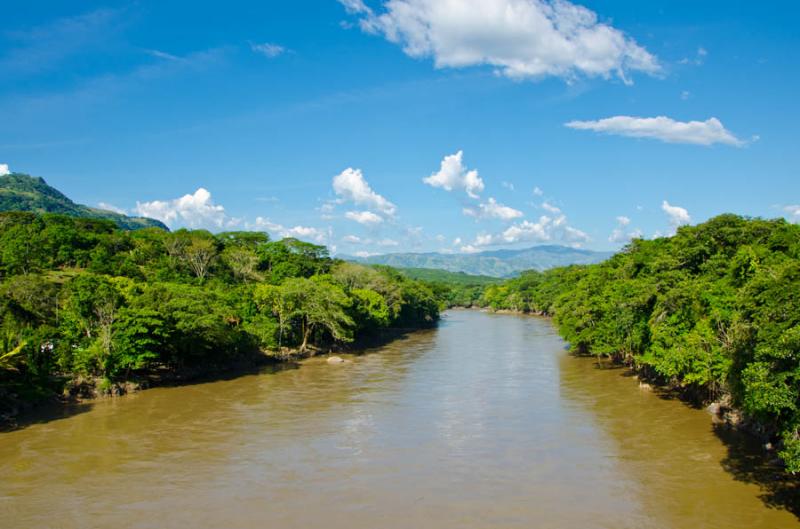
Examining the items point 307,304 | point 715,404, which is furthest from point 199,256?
point 715,404

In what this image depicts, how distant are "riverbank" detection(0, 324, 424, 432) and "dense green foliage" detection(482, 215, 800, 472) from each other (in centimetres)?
2547

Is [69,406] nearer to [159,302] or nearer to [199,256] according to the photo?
[159,302]

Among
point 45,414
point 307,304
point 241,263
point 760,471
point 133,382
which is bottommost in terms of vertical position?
point 45,414

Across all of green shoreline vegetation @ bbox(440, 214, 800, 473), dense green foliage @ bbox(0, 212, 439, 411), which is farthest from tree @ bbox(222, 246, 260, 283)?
green shoreline vegetation @ bbox(440, 214, 800, 473)

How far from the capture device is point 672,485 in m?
20.0

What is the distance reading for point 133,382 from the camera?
3500cm

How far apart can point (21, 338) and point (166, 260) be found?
39380 mm

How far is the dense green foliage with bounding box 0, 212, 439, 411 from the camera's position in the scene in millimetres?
32188

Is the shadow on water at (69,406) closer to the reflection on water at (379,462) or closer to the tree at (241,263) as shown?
the reflection on water at (379,462)

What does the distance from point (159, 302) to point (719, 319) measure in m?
33.5

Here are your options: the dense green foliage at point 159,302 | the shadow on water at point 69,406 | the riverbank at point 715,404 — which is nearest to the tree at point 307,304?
the dense green foliage at point 159,302

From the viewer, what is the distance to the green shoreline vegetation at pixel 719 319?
16.2m

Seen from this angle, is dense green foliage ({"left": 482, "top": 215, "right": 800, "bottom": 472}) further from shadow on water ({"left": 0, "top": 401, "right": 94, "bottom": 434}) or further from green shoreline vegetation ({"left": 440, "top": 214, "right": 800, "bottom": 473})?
shadow on water ({"left": 0, "top": 401, "right": 94, "bottom": 434})

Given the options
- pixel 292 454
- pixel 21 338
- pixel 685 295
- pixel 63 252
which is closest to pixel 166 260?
pixel 63 252
